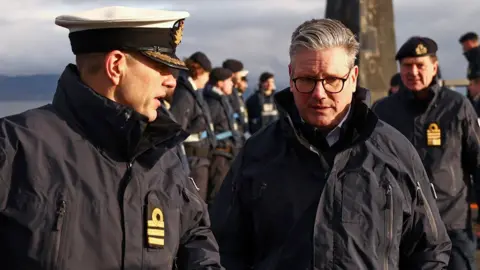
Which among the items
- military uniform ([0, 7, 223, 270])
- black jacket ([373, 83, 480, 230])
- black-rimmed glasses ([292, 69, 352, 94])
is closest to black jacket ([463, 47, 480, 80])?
black jacket ([373, 83, 480, 230])

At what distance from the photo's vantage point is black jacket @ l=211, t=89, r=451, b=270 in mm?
3885

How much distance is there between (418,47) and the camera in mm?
6918

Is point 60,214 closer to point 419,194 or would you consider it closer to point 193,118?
point 419,194

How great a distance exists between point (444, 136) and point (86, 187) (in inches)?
159

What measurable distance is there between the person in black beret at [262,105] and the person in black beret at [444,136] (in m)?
11.5

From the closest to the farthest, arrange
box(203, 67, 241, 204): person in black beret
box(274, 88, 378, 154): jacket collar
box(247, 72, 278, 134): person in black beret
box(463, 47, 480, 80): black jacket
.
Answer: box(274, 88, 378, 154): jacket collar < box(203, 67, 241, 204): person in black beret < box(463, 47, 480, 80): black jacket < box(247, 72, 278, 134): person in black beret

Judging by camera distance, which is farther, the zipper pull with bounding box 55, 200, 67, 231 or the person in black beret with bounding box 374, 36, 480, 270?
A: the person in black beret with bounding box 374, 36, 480, 270

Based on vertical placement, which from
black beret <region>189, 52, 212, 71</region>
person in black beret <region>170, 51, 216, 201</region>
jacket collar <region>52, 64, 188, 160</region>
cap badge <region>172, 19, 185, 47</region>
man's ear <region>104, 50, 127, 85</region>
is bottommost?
person in black beret <region>170, 51, 216, 201</region>

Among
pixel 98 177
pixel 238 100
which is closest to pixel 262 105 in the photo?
pixel 238 100

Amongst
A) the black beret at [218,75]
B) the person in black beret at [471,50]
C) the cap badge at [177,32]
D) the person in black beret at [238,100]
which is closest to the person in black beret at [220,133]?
the black beret at [218,75]

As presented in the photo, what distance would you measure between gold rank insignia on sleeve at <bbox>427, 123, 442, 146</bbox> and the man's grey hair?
9.21 ft

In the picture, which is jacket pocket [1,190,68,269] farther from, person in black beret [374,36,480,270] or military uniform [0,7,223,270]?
person in black beret [374,36,480,270]

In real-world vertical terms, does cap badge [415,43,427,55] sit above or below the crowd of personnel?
above

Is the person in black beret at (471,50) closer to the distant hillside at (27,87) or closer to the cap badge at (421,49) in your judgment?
the cap badge at (421,49)
